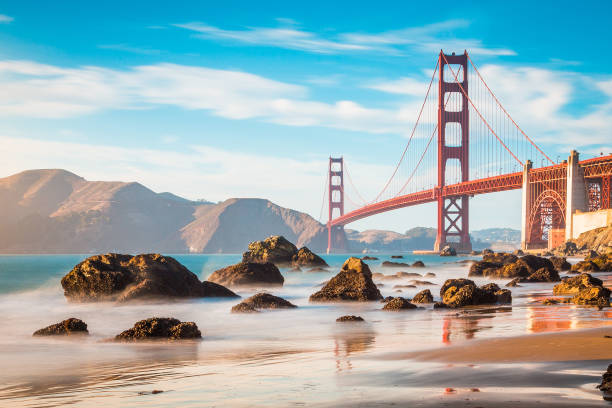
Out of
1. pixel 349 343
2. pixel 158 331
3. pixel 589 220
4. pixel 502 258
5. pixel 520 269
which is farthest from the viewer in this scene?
pixel 589 220

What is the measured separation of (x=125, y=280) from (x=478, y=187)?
62.0 m

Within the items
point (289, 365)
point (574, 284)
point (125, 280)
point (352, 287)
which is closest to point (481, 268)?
point (574, 284)

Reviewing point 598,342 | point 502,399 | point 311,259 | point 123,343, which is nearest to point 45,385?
point 123,343

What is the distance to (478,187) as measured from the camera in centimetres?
7219

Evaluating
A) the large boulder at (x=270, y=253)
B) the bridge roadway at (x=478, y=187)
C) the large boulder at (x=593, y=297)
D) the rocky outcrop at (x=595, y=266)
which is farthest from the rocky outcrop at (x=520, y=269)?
the bridge roadway at (x=478, y=187)

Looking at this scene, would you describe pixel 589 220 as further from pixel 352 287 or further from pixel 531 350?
pixel 531 350

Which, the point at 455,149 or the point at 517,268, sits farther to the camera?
the point at 455,149

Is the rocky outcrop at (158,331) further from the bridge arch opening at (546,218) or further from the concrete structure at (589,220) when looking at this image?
the bridge arch opening at (546,218)

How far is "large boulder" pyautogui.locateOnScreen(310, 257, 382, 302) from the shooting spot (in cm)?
1536

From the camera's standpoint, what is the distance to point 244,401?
181 inches

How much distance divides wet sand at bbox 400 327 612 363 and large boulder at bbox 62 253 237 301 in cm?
981

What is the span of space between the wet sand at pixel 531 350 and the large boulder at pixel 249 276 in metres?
15.4

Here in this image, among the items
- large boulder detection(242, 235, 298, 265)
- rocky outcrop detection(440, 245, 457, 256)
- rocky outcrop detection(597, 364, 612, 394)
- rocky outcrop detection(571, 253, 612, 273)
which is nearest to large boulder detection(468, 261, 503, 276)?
rocky outcrop detection(571, 253, 612, 273)

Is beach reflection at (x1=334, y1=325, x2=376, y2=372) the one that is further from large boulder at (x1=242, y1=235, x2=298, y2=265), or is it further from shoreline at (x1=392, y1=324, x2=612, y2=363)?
large boulder at (x1=242, y1=235, x2=298, y2=265)
